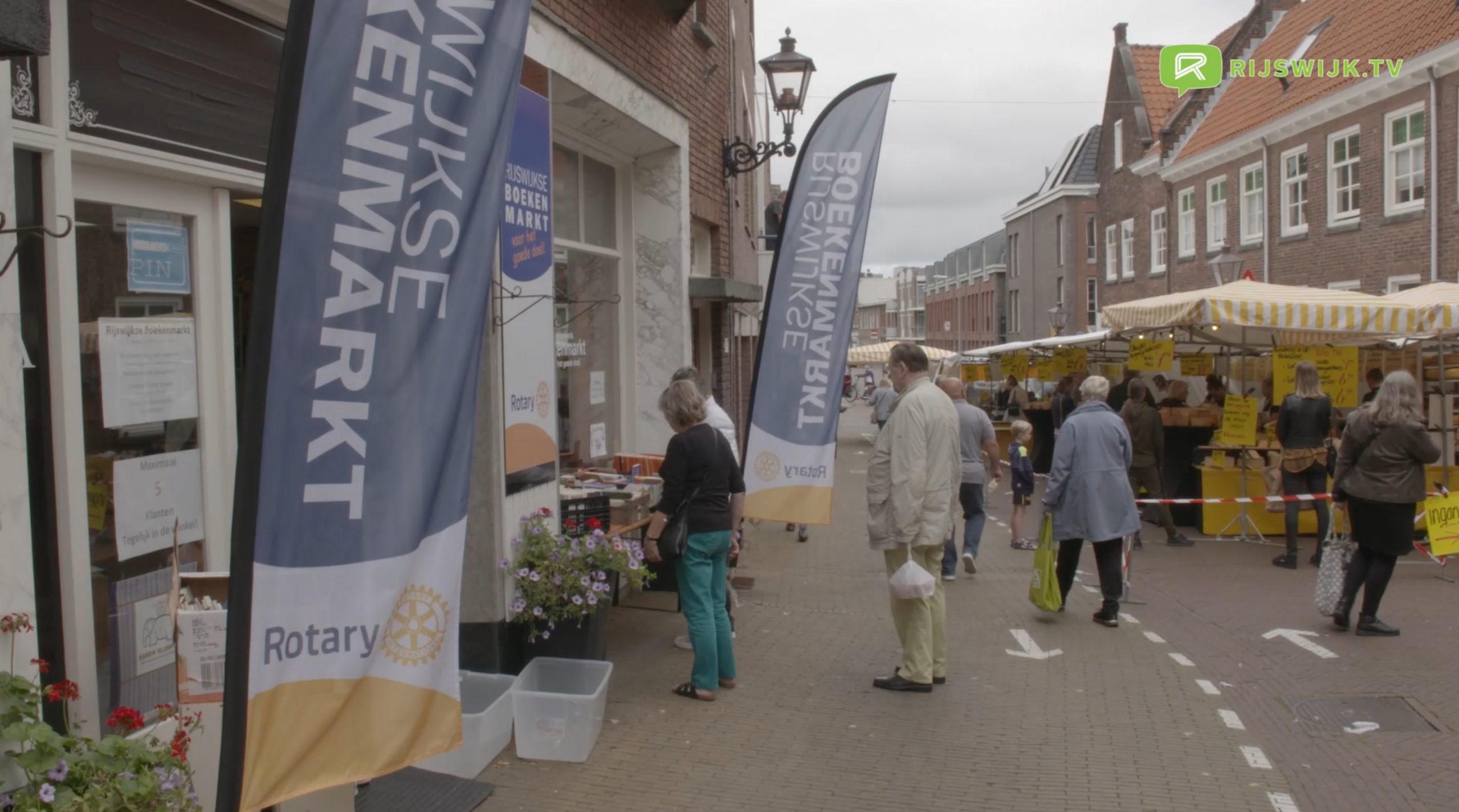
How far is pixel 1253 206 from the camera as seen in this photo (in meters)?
27.6

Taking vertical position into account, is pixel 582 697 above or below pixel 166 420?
below

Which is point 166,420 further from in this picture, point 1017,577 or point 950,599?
point 1017,577

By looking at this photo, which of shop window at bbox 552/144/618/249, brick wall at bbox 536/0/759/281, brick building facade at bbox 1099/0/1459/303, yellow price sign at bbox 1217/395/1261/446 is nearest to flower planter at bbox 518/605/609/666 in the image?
shop window at bbox 552/144/618/249

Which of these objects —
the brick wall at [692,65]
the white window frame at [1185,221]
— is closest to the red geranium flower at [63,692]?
the brick wall at [692,65]

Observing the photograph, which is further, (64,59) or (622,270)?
(622,270)

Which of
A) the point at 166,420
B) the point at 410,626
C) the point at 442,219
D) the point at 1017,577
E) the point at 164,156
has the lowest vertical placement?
the point at 1017,577

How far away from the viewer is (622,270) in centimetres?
972

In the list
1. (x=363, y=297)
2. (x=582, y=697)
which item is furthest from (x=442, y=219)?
(x=582, y=697)

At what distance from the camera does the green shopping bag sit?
8.20 metres

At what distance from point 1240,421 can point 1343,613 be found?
4868mm

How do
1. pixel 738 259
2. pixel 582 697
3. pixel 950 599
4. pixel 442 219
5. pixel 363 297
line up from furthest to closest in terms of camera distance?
pixel 738 259 → pixel 950 599 → pixel 582 697 → pixel 442 219 → pixel 363 297

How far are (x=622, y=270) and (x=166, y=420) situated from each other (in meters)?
5.82

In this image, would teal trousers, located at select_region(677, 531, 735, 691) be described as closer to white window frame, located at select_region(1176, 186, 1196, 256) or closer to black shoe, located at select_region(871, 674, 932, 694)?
black shoe, located at select_region(871, 674, 932, 694)

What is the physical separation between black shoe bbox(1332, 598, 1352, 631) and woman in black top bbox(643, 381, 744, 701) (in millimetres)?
4494
